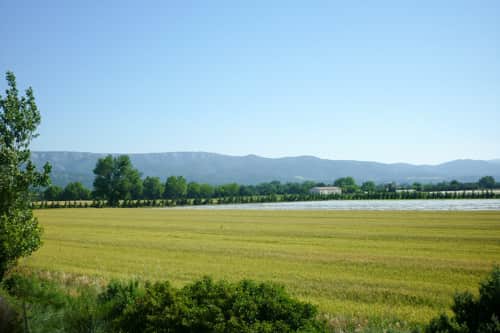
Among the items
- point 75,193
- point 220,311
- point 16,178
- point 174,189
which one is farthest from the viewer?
point 75,193

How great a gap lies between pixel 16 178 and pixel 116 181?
115 metres

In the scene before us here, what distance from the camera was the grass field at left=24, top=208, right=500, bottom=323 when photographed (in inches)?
541

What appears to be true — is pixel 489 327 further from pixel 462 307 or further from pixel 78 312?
pixel 78 312

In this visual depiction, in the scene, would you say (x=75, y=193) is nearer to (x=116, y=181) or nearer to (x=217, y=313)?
(x=116, y=181)

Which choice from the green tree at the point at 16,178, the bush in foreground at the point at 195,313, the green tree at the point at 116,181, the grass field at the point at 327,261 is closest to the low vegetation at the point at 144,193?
the green tree at the point at 116,181

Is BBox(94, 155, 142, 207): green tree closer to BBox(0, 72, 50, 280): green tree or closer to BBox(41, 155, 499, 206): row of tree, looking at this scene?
BBox(41, 155, 499, 206): row of tree

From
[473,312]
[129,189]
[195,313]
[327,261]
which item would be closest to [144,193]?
[129,189]

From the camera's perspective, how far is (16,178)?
1218 cm

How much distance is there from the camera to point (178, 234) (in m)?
35.1

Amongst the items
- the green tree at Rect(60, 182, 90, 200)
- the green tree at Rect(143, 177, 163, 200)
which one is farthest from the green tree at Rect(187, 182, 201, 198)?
the green tree at Rect(60, 182, 90, 200)

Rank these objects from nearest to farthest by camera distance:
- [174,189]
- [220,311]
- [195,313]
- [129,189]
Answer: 1. [220,311]
2. [195,313]
3. [129,189]
4. [174,189]

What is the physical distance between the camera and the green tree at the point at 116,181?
120 meters

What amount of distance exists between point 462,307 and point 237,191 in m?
164

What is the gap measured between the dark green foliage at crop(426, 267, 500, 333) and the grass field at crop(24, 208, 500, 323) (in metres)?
5.56
